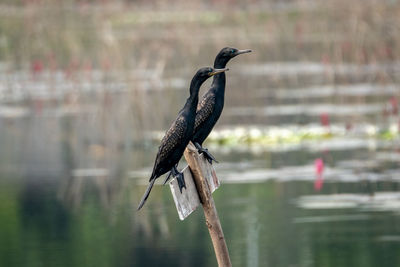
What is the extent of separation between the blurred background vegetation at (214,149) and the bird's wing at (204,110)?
3.54 m

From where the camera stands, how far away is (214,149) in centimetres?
1864

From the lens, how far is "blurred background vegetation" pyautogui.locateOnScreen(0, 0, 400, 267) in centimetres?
1280

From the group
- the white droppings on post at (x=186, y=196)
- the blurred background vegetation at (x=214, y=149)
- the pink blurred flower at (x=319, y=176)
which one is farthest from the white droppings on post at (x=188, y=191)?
the pink blurred flower at (x=319, y=176)

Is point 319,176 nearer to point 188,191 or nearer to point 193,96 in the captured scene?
point 193,96

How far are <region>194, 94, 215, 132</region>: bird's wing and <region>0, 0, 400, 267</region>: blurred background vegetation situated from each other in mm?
3535

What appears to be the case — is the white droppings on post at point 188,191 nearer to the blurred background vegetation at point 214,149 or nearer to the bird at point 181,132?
the bird at point 181,132

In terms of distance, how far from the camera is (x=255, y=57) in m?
34.5

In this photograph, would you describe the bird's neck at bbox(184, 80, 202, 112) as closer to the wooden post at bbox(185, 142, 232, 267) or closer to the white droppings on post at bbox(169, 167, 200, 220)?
the wooden post at bbox(185, 142, 232, 267)

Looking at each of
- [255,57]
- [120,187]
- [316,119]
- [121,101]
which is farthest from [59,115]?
[255,57]

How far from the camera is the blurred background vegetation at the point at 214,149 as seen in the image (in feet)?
42.0

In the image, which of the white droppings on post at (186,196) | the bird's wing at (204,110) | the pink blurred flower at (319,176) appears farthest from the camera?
the pink blurred flower at (319,176)

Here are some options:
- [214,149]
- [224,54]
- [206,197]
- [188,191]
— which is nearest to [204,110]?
[224,54]

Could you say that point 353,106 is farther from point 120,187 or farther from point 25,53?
point 25,53

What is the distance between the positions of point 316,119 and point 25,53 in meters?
12.5
